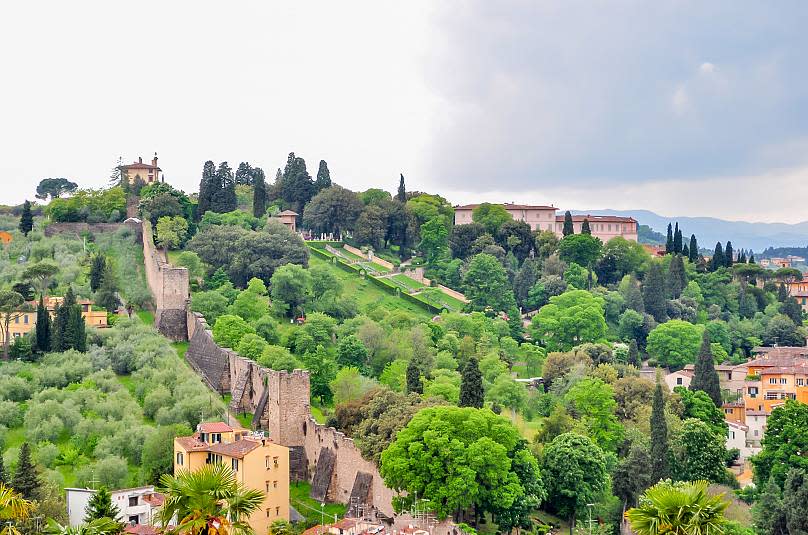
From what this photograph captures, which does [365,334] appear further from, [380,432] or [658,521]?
[658,521]

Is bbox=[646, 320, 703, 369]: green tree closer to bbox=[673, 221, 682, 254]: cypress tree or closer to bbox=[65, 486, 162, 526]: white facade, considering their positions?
bbox=[673, 221, 682, 254]: cypress tree

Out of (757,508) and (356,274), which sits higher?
(356,274)

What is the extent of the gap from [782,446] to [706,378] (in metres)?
15.7

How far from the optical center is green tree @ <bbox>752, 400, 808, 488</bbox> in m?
49.8

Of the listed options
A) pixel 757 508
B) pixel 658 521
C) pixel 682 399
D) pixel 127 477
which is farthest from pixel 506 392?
pixel 658 521

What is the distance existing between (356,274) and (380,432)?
41.3 meters

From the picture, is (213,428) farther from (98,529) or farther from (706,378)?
(706,378)

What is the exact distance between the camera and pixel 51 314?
63.9 meters

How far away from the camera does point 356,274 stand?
8750 cm

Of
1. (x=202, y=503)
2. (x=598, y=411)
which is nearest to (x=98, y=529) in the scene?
(x=202, y=503)

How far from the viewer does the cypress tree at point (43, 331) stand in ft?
197

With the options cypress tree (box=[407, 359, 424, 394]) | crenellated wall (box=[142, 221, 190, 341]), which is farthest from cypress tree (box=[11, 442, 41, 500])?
crenellated wall (box=[142, 221, 190, 341])

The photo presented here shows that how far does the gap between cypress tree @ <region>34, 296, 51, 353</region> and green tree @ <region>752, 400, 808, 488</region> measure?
35.5 metres

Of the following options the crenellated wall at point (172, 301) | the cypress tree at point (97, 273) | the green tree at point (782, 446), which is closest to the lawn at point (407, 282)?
the crenellated wall at point (172, 301)
